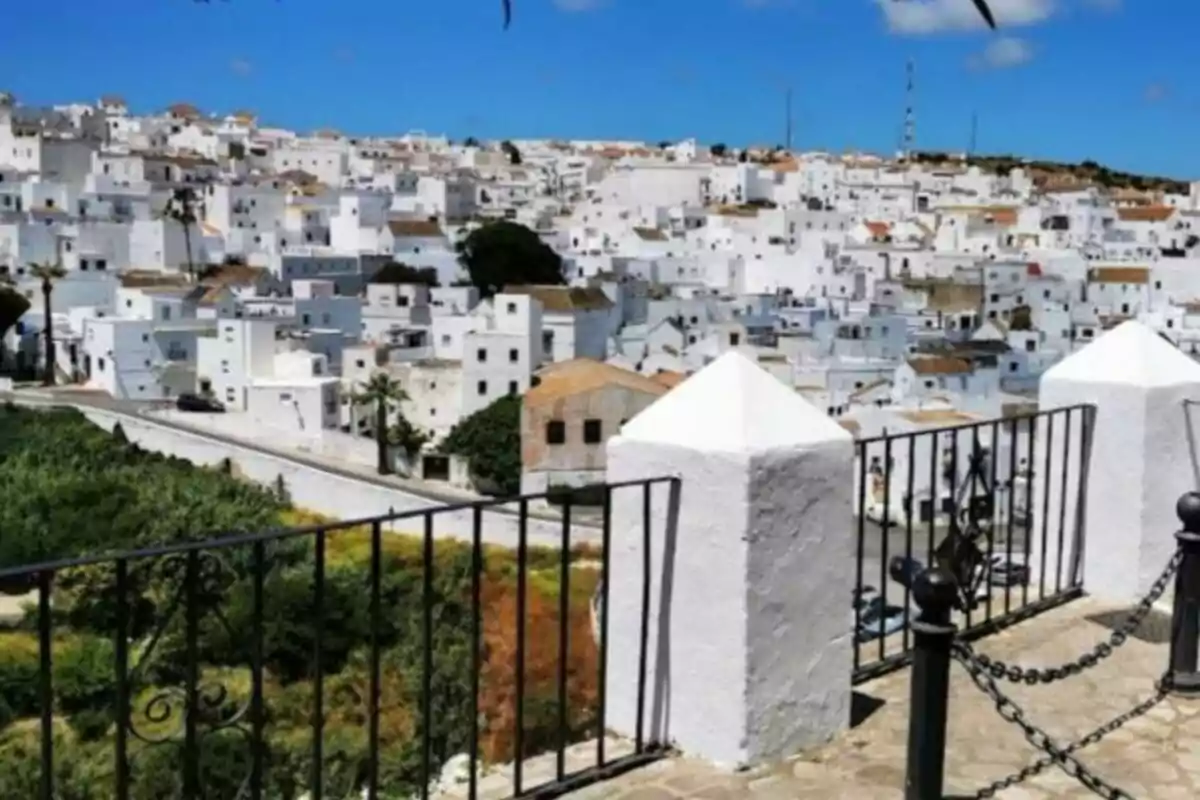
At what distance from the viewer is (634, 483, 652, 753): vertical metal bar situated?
13.5 ft

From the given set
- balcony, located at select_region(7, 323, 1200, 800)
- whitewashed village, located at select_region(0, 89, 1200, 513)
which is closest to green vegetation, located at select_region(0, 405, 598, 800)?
balcony, located at select_region(7, 323, 1200, 800)

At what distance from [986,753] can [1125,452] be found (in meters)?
2.15

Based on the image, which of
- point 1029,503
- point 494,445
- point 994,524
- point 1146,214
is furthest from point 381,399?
point 1146,214

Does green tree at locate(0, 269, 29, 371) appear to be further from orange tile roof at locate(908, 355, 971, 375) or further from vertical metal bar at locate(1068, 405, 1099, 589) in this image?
vertical metal bar at locate(1068, 405, 1099, 589)

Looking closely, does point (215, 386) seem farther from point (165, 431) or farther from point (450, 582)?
point (450, 582)

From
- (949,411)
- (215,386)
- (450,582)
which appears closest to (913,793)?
(450,582)

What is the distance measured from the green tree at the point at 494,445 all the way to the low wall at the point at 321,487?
11.3ft

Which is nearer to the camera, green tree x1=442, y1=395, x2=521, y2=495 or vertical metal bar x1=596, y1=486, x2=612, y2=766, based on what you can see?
vertical metal bar x1=596, y1=486, x2=612, y2=766

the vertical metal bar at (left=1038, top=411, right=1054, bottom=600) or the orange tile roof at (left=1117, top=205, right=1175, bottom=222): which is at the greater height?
the orange tile roof at (left=1117, top=205, right=1175, bottom=222)

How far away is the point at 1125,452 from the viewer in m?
6.09

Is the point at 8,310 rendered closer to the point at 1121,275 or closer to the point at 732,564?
the point at 1121,275

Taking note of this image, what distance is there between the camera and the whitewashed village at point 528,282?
136 ft

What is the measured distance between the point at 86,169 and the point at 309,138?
3296 centimetres

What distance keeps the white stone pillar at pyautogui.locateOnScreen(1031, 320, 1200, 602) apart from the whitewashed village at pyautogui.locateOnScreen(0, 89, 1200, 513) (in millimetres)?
19961
